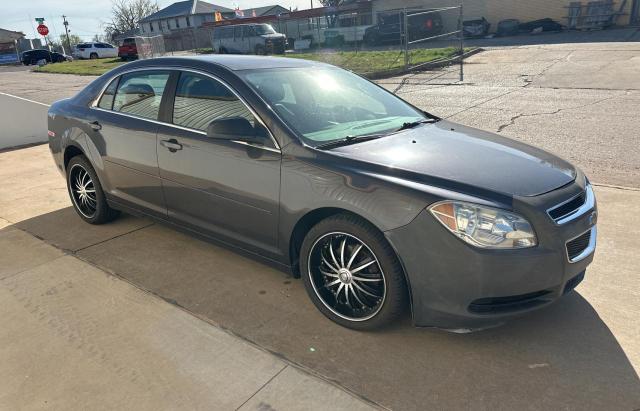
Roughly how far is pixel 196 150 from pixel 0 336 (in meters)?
1.73

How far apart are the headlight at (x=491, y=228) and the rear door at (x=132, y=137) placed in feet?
8.29

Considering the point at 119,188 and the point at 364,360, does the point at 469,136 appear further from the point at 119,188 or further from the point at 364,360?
the point at 119,188

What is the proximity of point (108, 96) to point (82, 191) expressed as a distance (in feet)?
3.40

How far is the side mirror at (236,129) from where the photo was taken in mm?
3211

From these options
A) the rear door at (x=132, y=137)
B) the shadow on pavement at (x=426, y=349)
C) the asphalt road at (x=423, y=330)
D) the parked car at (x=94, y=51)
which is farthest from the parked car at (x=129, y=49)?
the shadow on pavement at (x=426, y=349)

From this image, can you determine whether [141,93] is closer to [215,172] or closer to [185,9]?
[215,172]

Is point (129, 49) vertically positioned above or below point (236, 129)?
above

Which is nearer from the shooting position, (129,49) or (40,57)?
(129,49)

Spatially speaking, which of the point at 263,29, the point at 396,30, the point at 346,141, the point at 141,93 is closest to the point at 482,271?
the point at 346,141

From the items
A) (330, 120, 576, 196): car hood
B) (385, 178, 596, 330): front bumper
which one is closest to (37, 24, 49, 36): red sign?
(330, 120, 576, 196): car hood

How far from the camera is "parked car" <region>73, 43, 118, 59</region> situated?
152 feet

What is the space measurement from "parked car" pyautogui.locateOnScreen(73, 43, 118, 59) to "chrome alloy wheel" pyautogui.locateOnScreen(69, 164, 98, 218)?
47.1m

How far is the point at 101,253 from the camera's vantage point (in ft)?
14.1

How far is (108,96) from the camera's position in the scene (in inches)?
181
